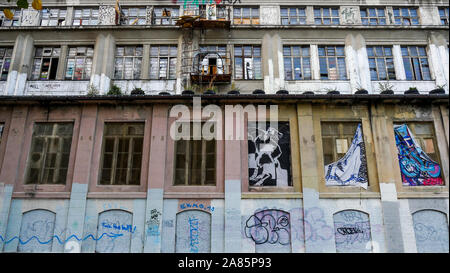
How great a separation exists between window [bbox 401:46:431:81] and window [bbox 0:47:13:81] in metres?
20.3

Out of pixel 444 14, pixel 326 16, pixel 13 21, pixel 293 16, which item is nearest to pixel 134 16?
pixel 13 21

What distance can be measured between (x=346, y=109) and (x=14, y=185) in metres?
14.4

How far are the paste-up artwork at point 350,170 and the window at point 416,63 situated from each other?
5.66m

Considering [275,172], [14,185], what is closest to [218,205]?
[275,172]

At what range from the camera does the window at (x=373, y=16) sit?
666 inches

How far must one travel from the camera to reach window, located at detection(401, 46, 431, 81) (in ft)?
52.0

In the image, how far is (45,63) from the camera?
16.2m

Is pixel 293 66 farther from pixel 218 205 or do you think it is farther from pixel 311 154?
pixel 218 205

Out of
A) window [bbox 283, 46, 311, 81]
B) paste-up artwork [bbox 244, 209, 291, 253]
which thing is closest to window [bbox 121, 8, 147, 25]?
window [bbox 283, 46, 311, 81]

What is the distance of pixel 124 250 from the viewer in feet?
39.8

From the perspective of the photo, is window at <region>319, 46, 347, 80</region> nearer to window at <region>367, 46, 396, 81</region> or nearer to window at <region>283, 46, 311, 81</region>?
window at <region>283, 46, 311, 81</region>
